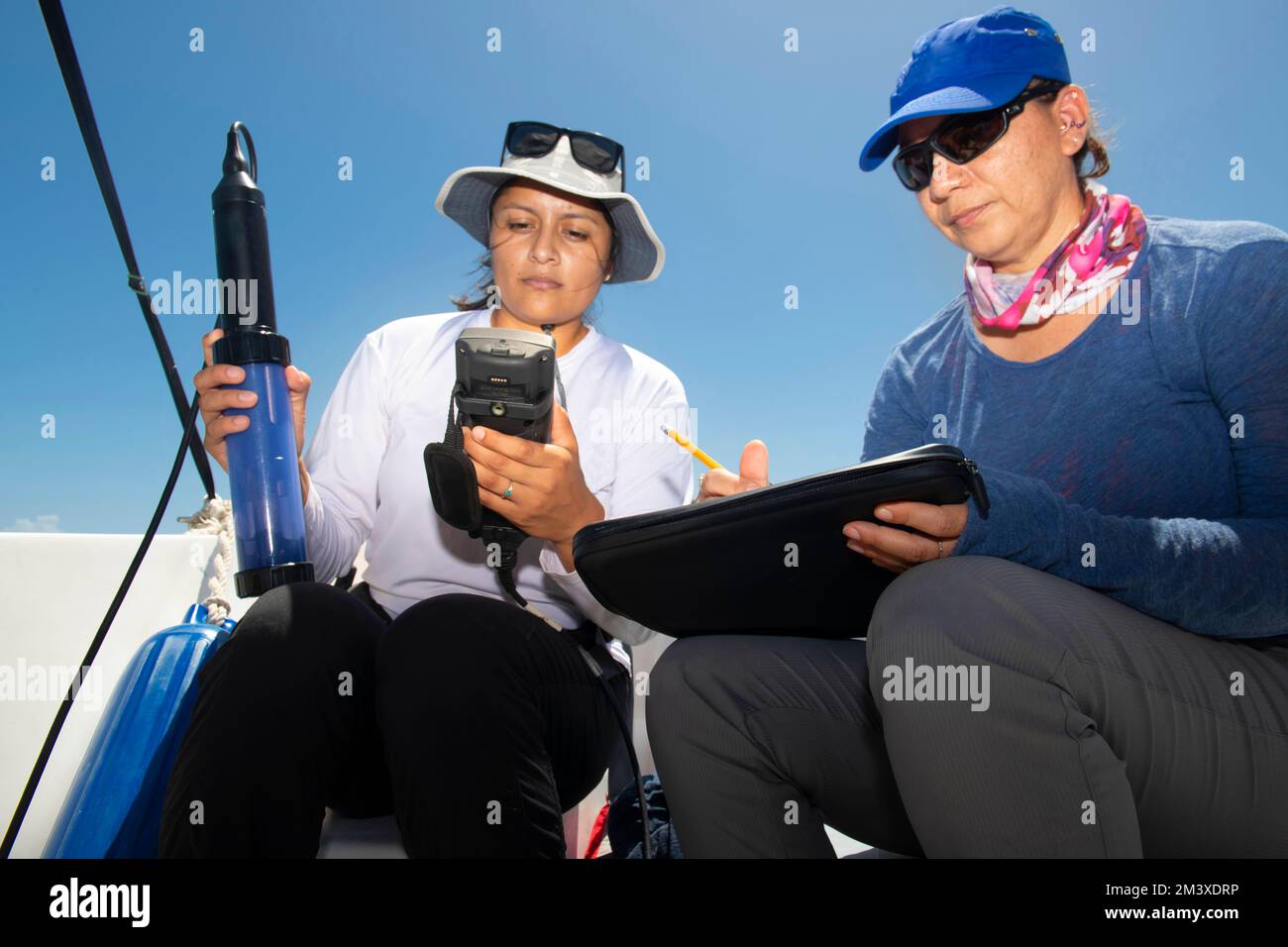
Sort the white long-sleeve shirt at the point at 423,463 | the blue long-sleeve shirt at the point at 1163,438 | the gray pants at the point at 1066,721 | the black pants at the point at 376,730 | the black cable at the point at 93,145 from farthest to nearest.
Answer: the black cable at the point at 93,145
the white long-sleeve shirt at the point at 423,463
the black pants at the point at 376,730
the blue long-sleeve shirt at the point at 1163,438
the gray pants at the point at 1066,721

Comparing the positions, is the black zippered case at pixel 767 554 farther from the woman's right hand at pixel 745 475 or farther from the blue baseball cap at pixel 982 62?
the blue baseball cap at pixel 982 62

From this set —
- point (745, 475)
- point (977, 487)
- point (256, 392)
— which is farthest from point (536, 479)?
point (977, 487)

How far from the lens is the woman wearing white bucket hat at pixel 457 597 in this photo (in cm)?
89

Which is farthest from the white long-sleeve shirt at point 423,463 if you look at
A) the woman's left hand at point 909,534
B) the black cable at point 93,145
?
the woman's left hand at point 909,534

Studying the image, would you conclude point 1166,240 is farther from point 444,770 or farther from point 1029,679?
point 444,770

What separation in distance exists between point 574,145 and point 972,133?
629 mm

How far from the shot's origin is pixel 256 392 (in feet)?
3.73

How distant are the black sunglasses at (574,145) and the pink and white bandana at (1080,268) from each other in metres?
0.65

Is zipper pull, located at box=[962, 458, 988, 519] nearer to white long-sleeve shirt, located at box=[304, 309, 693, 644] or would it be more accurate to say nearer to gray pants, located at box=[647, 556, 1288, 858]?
gray pants, located at box=[647, 556, 1288, 858]

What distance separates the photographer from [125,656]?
6.12 feet

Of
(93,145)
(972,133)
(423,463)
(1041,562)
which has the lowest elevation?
(1041,562)

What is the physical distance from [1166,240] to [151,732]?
5.17 ft

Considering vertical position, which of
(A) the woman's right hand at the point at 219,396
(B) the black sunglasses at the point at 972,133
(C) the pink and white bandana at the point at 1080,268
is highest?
(B) the black sunglasses at the point at 972,133

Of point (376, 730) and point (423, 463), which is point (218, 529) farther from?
point (376, 730)
